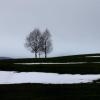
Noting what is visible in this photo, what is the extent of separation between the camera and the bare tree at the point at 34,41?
13652cm

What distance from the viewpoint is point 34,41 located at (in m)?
140

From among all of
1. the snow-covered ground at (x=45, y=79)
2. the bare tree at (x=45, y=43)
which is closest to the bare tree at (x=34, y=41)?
the bare tree at (x=45, y=43)

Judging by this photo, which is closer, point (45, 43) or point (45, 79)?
point (45, 79)

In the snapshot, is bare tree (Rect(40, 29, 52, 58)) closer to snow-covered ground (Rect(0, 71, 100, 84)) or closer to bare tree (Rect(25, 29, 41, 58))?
bare tree (Rect(25, 29, 41, 58))

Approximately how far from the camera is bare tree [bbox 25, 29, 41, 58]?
448ft

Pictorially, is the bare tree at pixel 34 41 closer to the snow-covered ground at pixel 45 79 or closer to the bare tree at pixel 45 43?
the bare tree at pixel 45 43
